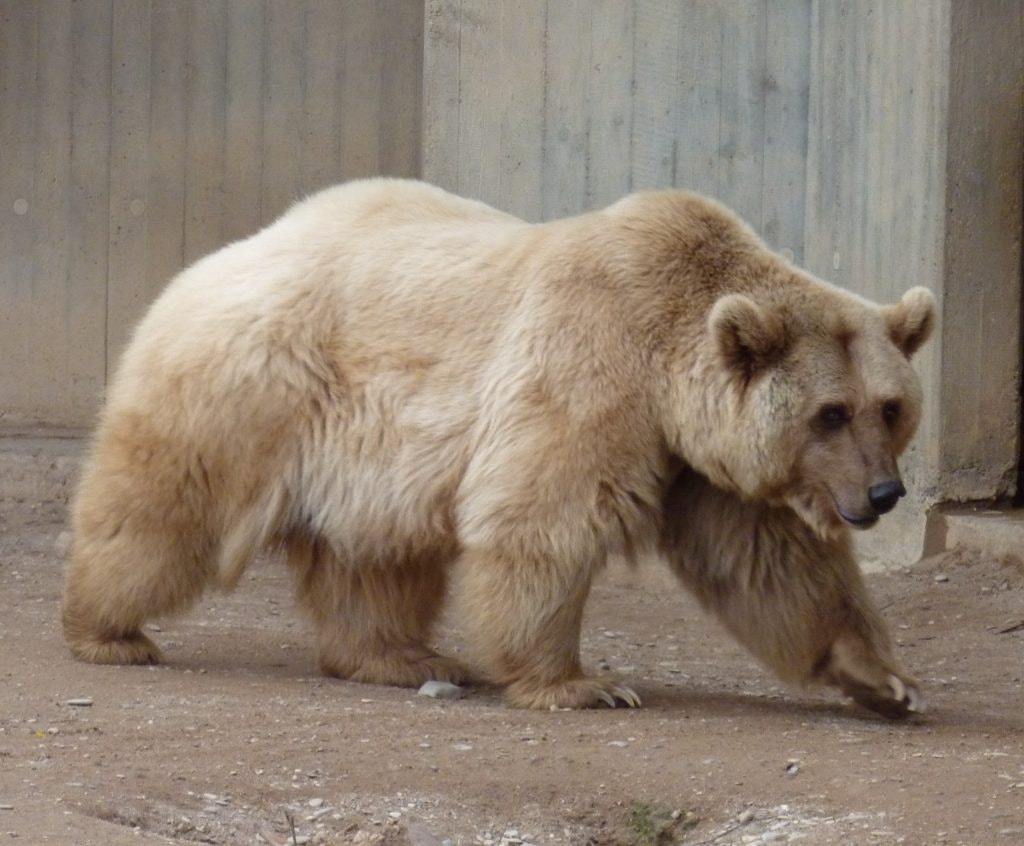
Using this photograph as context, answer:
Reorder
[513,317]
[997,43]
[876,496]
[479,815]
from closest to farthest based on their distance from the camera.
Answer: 1. [479,815]
2. [876,496]
3. [513,317]
4. [997,43]

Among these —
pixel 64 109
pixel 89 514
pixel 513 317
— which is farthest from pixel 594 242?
pixel 64 109

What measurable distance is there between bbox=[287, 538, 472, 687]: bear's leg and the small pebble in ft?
0.40

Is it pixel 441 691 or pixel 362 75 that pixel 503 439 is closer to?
pixel 441 691

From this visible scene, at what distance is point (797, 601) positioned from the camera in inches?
226

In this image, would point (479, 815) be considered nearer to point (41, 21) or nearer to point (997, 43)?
point (997, 43)

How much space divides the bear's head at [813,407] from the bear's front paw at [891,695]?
486 millimetres

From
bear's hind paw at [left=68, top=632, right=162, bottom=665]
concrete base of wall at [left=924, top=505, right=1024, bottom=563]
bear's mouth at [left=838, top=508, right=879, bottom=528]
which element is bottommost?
bear's hind paw at [left=68, top=632, right=162, bottom=665]

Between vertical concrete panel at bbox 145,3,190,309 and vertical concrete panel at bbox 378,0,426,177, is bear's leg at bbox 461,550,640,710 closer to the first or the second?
vertical concrete panel at bbox 378,0,426,177

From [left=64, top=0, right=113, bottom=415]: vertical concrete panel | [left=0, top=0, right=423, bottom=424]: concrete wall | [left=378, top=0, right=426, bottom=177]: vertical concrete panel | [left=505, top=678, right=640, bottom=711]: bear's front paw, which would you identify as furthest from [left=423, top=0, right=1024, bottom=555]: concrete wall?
[left=505, top=678, right=640, bottom=711]: bear's front paw

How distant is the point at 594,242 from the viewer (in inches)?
232

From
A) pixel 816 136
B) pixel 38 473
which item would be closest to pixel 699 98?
pixel 816 136

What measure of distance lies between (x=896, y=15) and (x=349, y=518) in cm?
361

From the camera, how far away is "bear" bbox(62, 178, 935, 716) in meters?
5.54

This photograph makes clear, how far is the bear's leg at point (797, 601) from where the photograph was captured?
5707 mm
